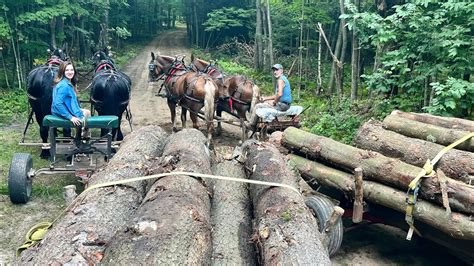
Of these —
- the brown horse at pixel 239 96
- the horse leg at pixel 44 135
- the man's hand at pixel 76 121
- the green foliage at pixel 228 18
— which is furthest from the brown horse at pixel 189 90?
the green foliage at pixel 228 18

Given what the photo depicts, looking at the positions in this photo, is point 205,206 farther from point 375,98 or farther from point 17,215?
point 375,98

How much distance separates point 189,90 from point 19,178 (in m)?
5.55

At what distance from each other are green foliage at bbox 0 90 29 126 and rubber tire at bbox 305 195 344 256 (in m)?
10.4

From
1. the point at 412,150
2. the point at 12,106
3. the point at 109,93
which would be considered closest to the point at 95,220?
the point at 412,150

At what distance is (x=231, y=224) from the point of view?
455cm

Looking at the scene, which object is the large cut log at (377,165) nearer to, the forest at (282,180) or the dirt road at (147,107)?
the forest at (282,180)

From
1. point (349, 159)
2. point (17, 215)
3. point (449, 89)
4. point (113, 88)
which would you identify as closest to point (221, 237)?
point (349, 159)

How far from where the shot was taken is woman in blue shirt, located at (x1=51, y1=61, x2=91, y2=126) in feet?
22.9

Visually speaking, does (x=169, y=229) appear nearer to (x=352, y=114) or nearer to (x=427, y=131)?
(x=427, y=131)

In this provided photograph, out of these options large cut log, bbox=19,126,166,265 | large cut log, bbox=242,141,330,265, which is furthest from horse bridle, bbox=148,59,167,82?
large cut log, bbox=242,141,330,265

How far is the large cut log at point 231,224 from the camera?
400 cm

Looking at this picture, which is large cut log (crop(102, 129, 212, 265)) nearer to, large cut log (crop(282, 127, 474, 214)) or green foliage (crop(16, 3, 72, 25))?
large cut log (crop(282, 127, 474, 214))

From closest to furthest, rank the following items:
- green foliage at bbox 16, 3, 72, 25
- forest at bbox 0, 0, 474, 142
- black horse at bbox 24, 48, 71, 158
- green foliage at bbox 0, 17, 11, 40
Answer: forest at bbox 0, 0, 474, 142
black horse at bbox 24, 48, 71, 158
green foliage at bbox 0, 17, 11, 40
green foliage at bbox 16, 3, 72, 25

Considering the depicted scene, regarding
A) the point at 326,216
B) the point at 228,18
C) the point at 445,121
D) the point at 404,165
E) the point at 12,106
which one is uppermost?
the point at 228,18
